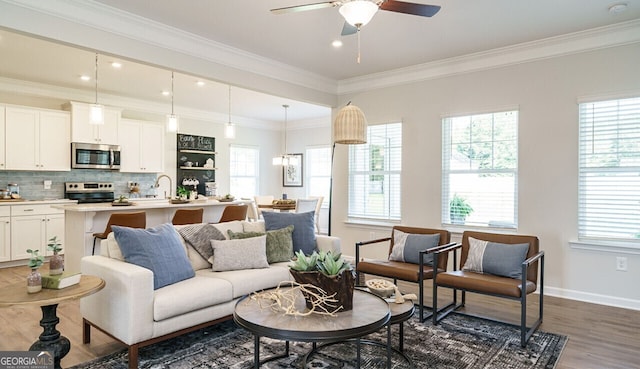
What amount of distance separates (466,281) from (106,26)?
3846 mm

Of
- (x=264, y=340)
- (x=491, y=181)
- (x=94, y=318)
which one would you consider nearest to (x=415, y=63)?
(x=491, y=181)

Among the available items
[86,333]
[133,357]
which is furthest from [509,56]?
[86,333]

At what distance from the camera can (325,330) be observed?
2.06 m

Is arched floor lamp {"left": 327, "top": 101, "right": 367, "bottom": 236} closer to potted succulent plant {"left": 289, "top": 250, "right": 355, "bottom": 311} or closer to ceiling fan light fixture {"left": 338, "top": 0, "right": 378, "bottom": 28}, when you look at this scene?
ceiling fan light fixture {"left": 338, "top": 0, "right": 378, "bottom": 28}

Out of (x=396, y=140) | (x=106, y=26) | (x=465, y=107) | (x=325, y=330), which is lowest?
(x=325, y=330)

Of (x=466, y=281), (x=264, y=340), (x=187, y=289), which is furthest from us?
(x=466, y=281)

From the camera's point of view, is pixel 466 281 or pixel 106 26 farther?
pixel 106 26

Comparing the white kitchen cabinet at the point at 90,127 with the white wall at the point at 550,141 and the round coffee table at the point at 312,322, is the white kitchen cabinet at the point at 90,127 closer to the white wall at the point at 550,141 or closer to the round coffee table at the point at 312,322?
the white wall at the point at 550,141

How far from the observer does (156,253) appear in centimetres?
291

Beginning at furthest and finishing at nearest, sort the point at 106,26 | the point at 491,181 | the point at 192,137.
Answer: the point at 192,137 < the point at 491,181 < the point at 106,26

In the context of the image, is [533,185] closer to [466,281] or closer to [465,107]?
[465,107]

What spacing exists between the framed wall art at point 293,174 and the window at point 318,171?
0.73 feet

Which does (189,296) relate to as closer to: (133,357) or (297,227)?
(133,357)

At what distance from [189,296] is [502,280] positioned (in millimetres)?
2452
